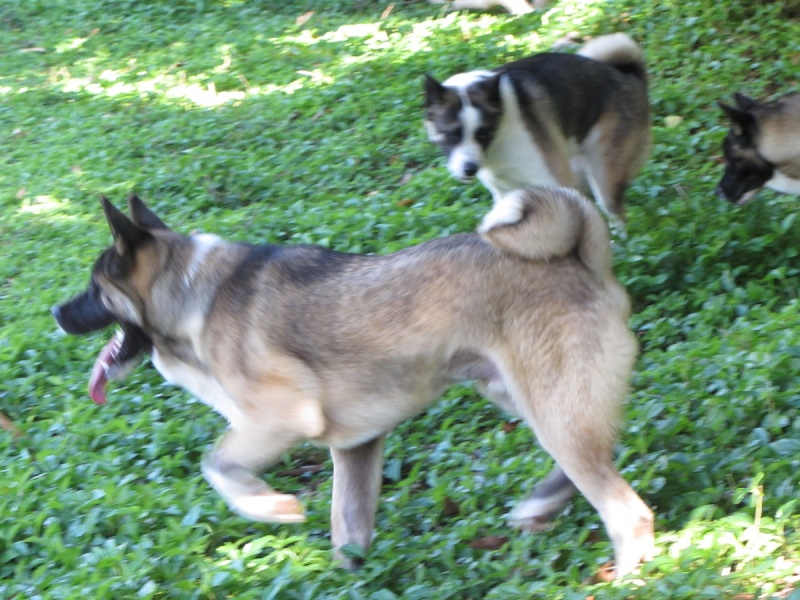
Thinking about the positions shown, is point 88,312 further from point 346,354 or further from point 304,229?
point 304,229

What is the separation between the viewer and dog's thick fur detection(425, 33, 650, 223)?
6766 millimetres

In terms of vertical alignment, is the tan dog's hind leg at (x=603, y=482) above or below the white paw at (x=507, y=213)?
below

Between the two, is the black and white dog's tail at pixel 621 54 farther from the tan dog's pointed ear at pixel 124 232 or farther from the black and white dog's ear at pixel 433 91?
the tan dog's pointed ear at pixel 124 232

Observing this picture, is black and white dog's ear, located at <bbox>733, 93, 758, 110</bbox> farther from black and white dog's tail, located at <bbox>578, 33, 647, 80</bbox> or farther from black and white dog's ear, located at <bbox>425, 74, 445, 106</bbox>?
black and white dog's ear, located at <bbox>425, 74, 445, 106</bbox>

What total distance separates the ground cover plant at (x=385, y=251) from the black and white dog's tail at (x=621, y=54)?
701mm

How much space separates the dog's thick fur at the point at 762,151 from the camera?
6570 millimetres

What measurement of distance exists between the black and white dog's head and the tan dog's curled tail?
294cm

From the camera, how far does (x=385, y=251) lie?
6574 millimetres

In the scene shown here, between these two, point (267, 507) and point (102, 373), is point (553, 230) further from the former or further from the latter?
point (102, 373)

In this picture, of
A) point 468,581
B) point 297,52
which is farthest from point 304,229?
point 297,52

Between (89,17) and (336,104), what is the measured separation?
628 centimetres

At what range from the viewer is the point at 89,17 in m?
14.1

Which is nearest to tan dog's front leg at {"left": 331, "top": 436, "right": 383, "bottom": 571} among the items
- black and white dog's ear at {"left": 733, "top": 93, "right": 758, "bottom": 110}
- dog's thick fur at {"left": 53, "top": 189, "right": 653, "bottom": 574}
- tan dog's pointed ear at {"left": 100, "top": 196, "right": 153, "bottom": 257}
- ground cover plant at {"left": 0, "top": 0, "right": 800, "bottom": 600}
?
dog's thick fur at {"left": 53, "top": 189, "right": 653, "bottom": 574}

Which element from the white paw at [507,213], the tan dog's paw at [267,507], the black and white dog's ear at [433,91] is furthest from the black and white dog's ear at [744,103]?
the tan dog's paw at [267,507]
